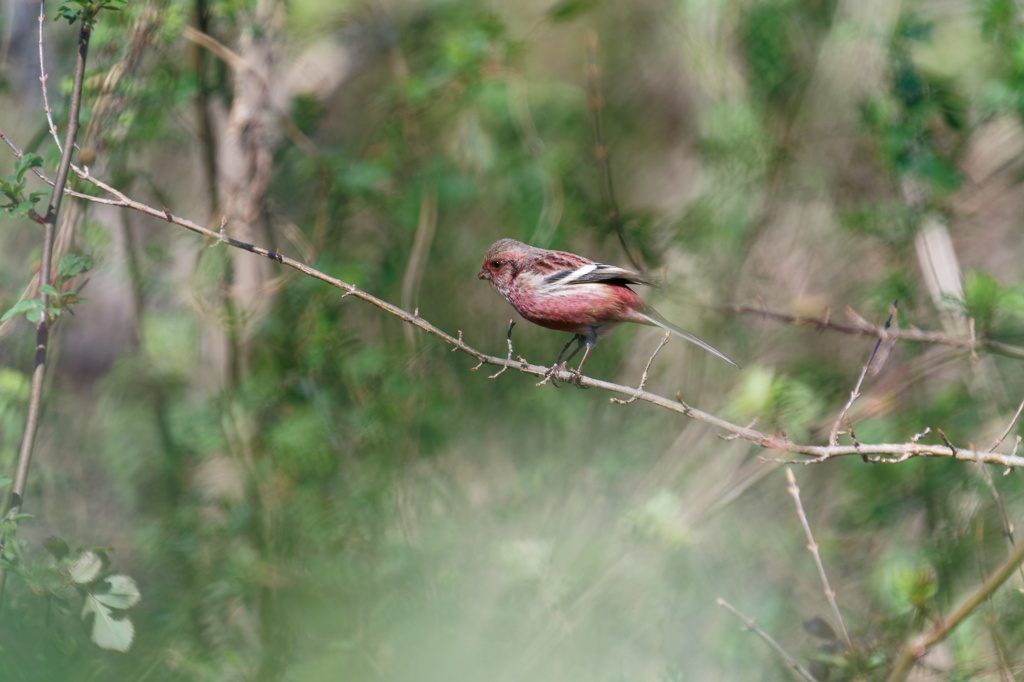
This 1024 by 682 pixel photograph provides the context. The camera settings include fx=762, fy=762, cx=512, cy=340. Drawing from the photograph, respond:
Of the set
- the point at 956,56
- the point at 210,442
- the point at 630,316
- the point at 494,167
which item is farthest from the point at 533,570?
the point at 956,56

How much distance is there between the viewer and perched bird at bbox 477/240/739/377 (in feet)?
10.2

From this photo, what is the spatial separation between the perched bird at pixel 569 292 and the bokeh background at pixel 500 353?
960 millimetres

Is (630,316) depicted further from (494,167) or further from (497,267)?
(494,167)

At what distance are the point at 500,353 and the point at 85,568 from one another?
3.24m

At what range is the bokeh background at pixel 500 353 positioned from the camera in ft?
12.8

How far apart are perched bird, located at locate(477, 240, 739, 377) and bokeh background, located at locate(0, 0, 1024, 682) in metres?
0.96

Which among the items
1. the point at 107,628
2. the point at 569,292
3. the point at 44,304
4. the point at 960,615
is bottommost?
the point at 960,615

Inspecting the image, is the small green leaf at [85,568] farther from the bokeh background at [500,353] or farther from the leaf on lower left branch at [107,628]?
the bokeh background at [500,353]

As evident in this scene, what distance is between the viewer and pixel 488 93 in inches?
195

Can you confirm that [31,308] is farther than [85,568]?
No

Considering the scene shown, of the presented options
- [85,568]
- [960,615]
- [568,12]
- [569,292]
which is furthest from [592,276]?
[568,12]

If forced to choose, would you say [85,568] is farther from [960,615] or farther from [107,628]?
[960,615]

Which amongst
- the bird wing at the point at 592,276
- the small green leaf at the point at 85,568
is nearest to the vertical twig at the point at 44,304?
the small green leaf at the point at 85,568

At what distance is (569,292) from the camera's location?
10.4ft
